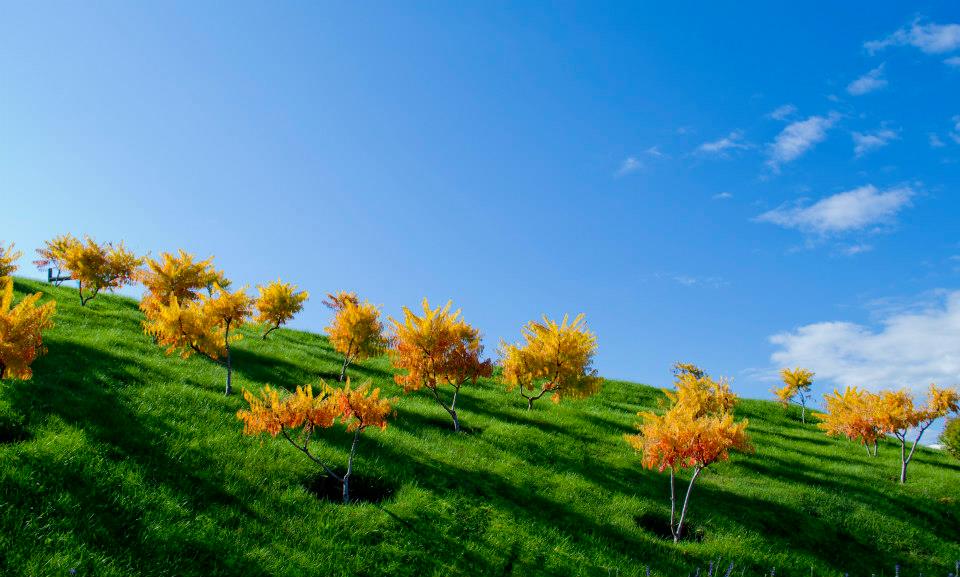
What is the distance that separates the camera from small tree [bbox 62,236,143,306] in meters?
30.3

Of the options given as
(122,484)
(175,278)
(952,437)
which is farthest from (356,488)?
(952,437)

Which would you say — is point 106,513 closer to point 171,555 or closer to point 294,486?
point 171,555

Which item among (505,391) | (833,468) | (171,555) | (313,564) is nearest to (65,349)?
(171,555)

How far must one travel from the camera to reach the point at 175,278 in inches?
1107

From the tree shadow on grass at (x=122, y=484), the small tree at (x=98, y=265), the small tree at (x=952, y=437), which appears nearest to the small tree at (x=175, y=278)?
the small tree at (x=98, y=265)

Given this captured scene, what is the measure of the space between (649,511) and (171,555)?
12683mm

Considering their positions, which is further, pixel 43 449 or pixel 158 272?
pixel 158 272

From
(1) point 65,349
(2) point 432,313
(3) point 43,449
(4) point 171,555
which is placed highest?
(2) point 432,313

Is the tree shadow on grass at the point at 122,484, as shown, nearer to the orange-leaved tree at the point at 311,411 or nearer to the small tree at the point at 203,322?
the orange-leaved tree at the point at 311,411

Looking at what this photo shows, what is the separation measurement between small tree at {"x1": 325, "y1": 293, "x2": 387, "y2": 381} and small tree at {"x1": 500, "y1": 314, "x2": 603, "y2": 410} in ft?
19.8

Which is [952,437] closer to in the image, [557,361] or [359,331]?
[557,361]

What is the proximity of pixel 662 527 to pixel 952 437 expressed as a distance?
3006 centimetres

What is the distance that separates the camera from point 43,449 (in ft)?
36.7

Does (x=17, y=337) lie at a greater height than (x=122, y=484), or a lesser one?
greater
